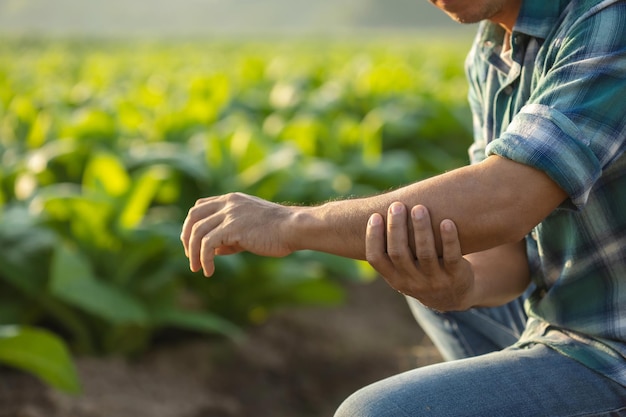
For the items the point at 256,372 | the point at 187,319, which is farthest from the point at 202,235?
the point at 256,372

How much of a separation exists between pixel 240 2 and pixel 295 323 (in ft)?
360

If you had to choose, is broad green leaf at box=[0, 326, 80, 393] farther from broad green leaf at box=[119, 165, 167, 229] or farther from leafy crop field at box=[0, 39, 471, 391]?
broad green leaf at box=[119, 165, 167, 229]

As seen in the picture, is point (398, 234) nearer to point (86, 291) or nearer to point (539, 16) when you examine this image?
point (539, 16)

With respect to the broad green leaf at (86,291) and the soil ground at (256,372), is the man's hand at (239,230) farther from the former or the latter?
the soil ground at (256,372)

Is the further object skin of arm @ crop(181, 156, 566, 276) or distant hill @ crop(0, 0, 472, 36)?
distant hill @ crop(0, 0, 472, 36)

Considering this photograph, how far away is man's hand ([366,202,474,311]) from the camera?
5.07ft

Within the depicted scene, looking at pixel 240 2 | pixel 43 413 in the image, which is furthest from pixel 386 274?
pixel 240 2

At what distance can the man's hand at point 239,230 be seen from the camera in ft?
5.49

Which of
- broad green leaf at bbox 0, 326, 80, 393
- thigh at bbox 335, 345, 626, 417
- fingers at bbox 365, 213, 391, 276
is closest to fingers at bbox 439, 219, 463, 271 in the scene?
fingers at bbox 365, 213, 391, 276

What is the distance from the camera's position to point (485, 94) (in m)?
2.08

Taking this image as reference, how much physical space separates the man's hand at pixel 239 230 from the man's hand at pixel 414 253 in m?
0.19

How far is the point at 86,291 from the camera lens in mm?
3000

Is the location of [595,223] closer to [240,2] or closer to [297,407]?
[297,407]

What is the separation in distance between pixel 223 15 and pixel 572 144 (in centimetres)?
11034
